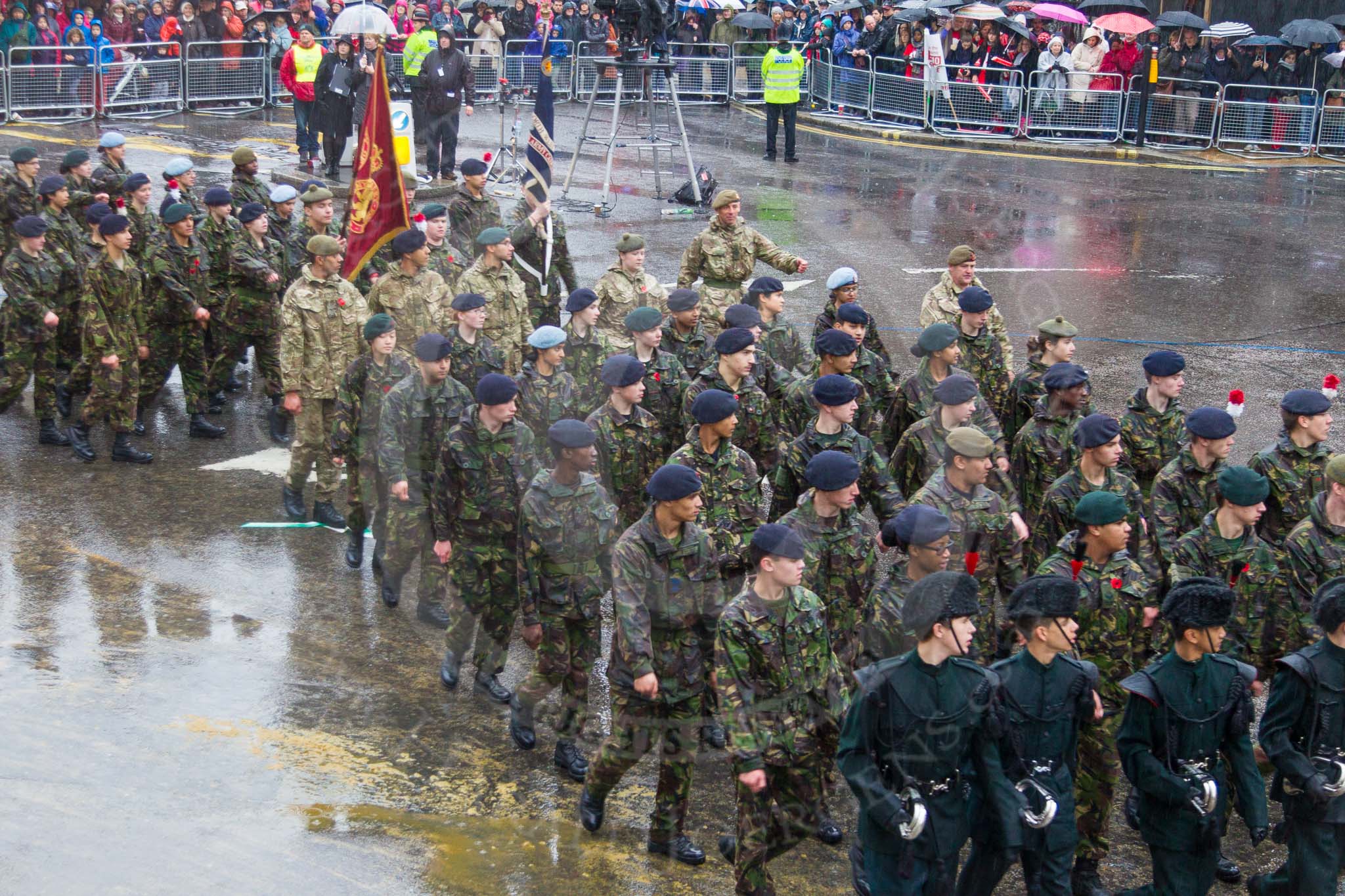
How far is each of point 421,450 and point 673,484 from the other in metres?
2.86

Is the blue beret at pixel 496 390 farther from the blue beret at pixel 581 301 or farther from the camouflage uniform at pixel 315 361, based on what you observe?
the camouflage uniform at pixel 315 361

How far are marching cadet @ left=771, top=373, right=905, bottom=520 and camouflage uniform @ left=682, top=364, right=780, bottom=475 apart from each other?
36.5 inches

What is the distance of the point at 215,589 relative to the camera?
9.30 metres

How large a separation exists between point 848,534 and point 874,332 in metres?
3.71

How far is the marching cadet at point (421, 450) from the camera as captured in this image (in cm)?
879

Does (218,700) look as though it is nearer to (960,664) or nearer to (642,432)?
(642,432)

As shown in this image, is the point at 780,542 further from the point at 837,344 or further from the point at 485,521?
the point at 837,344

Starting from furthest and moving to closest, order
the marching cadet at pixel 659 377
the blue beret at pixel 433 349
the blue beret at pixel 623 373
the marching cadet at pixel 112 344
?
the marching cadet at pixel 112 344, the marching cadet at pixel 659 377, the blue beret at pixel 433 349, the blue beret at pixel 623 373

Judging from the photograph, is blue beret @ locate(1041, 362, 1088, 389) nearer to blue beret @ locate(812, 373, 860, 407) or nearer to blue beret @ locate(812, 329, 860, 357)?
blue beret @ locate(812, 329, 860, 357)

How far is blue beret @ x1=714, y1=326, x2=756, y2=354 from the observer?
29.4ft

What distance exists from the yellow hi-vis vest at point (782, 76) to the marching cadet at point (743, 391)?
14928 millimetres

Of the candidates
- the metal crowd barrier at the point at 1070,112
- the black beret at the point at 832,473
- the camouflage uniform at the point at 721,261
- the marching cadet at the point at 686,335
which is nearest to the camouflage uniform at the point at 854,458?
the black beret at the point at 832,473

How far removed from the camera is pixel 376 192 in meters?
11.3

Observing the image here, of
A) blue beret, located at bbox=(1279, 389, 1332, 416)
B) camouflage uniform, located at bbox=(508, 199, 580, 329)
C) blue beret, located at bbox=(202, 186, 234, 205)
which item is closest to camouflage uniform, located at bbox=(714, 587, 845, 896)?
blue beret, located at bbox=(1279, 389, 1332, 416)
